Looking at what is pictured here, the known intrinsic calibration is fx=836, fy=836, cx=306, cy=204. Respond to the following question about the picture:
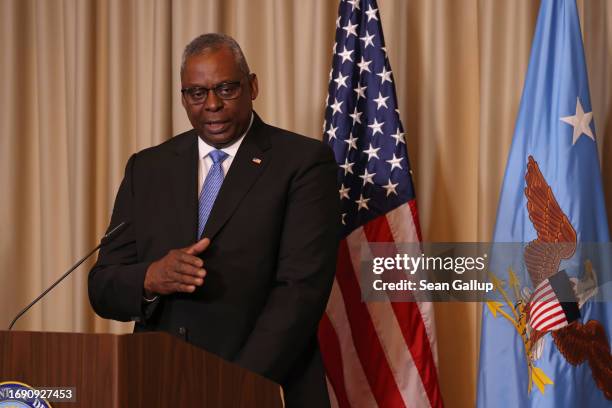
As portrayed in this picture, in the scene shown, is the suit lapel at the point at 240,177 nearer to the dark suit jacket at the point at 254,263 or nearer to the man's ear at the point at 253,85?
the dark suit jacket at the point at 254,263

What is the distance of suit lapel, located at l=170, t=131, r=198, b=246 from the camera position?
2.52 m

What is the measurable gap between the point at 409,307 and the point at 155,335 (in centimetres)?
198

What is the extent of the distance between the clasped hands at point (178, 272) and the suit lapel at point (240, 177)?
23 centimetres

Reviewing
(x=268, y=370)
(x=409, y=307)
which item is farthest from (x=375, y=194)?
(x=268, y=370)

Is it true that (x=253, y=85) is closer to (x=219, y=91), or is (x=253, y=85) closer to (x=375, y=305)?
(x=219, y=91)

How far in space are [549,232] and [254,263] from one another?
135cm

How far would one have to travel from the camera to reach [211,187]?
259 cm

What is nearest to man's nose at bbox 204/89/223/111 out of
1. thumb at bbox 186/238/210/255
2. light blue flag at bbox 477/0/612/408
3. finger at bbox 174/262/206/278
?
thumb at bbox 186/238/210/255

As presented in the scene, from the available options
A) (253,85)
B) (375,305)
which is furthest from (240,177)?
(375,305)

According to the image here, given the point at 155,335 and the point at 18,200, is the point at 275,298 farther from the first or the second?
the point at 18,200

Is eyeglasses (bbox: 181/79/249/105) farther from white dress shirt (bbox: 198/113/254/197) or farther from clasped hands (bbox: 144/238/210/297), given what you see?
clasped hands (bbox: 144/238/210/297)

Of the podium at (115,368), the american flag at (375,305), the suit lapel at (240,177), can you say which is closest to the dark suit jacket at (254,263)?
Result: the suit lapel at (240,177)

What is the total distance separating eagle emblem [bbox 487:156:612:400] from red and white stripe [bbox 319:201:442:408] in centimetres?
43

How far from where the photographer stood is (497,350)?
3.36m
